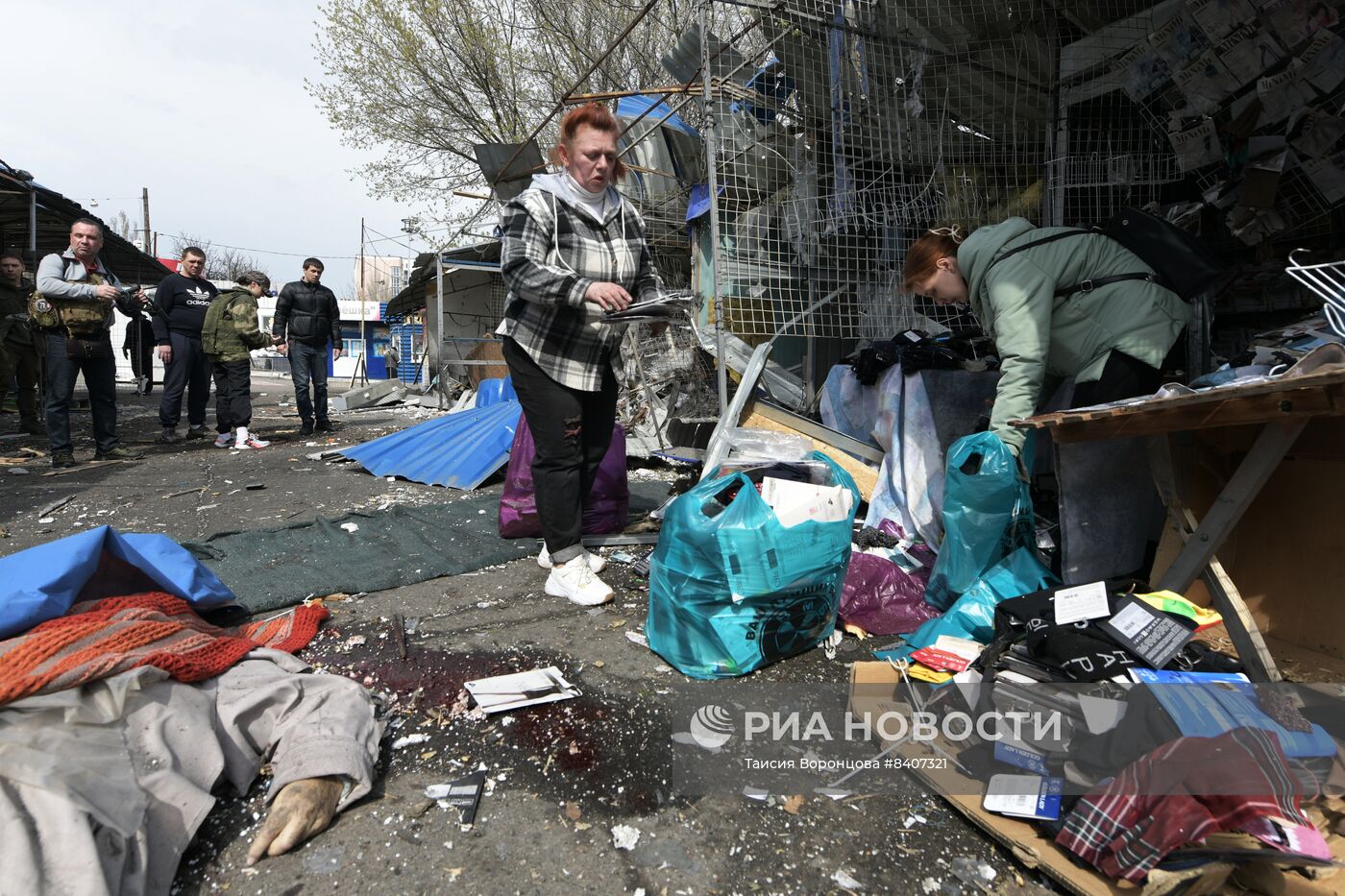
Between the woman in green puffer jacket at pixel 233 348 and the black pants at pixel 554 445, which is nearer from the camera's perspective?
the black pants at pixel 554 445

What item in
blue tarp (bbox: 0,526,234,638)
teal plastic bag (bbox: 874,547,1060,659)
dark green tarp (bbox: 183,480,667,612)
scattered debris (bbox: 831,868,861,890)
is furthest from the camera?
dark green tarp (bbox: 183,480,667,612)

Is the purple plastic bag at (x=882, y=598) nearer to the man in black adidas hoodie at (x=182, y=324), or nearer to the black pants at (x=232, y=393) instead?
the black pants at (x=232, y=393)

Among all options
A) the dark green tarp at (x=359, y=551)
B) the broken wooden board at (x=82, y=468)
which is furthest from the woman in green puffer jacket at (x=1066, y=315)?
the broken wooden board at (x=82, y=468)

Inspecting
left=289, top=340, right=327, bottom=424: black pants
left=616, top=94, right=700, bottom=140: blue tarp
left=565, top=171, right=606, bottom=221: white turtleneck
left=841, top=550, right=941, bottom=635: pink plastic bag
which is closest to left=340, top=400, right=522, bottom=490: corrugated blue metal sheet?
left=289, top=340, right=327, bottom=424: black pants

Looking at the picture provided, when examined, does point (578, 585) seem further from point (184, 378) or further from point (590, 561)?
point (184, 378)

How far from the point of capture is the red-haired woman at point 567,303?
101 inches

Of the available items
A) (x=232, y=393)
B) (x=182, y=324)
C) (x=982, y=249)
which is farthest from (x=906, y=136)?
(x=182, y=324)

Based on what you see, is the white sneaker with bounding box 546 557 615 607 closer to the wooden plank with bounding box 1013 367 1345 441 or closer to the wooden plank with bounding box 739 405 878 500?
the wooden plank with bounding box 739 405 878 500

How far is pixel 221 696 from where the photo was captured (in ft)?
5.39

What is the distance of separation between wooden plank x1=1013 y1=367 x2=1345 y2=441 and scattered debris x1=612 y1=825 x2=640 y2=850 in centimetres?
144

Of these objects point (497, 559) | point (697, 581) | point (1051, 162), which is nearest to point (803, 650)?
point (697, 581)

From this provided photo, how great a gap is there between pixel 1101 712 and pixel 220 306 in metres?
7.11

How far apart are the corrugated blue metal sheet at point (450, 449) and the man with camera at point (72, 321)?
1.87m

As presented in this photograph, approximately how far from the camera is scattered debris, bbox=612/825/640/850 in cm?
143
